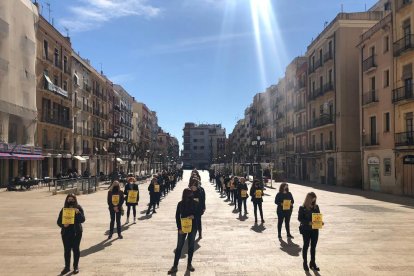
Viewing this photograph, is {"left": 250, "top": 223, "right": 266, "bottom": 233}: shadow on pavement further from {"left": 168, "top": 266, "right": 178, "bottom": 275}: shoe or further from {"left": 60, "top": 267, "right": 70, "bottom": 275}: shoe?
{"left": 60, "top": 267, "right": 70, "bottom": 275}: shoe

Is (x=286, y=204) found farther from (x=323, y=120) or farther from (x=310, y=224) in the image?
(x=323, y=120)

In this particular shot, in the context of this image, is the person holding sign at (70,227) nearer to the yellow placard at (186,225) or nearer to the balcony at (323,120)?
the yellow placard at (186,225)

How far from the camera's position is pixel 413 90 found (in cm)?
2961

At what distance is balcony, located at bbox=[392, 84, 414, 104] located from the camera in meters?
29.9

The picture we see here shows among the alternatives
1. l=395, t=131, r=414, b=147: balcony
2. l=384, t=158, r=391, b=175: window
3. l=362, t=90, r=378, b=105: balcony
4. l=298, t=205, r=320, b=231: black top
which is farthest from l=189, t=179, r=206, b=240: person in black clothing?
l=362, t=90, r=378, b=105: balcony

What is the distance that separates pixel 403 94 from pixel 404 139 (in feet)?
9.80

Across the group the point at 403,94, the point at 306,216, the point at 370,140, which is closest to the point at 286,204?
the point at 306,216

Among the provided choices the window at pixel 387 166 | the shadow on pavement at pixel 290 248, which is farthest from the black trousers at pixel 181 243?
the window at pixel 387 166

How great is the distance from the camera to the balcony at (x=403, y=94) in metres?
29.9

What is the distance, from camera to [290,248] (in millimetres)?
11391

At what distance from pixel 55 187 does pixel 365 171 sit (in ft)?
78.5

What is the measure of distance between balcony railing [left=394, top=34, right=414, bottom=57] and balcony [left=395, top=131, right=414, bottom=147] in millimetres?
5313

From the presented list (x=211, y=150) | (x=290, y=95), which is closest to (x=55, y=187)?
(x=290, y=95)

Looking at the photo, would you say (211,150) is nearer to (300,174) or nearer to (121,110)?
(121,110)
